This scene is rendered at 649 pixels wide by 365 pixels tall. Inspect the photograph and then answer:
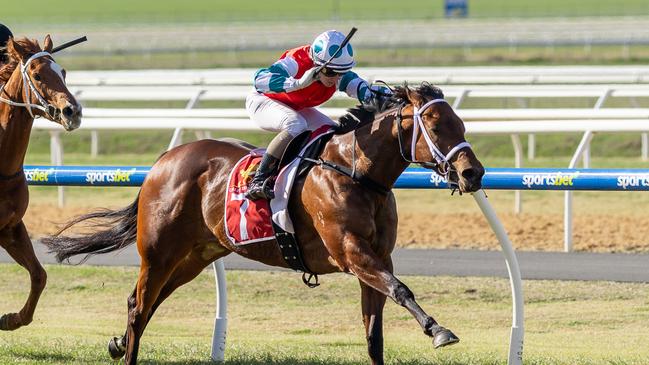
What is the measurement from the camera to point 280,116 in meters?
5.57

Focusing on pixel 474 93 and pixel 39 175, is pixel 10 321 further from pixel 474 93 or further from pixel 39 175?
pixel 474 93

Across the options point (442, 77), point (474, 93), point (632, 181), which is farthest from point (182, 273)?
point (442, 77)

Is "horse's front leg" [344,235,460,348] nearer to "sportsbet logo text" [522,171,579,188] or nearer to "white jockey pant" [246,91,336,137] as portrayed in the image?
"white jockey pant" [246,91,336,137]

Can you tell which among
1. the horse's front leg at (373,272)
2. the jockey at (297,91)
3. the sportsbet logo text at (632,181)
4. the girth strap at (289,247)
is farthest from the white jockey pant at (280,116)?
the sportsbet logo text at (632,181)

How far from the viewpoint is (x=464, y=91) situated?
36.8 ft

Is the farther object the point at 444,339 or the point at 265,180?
the point at 265,180

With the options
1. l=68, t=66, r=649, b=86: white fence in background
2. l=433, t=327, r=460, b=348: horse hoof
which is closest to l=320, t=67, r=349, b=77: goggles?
l=433, t=327, r=460, b=348: horse hoof

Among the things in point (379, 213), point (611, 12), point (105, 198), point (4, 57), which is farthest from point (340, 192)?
point (611, 12)

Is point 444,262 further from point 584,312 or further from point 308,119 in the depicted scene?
point 308,119

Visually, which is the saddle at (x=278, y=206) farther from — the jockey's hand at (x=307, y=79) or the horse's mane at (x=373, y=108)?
the jockey's hand at (x=307, y=79)

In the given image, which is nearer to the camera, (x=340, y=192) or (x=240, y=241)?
(x=340, y=192)

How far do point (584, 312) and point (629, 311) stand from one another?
0.90 feet

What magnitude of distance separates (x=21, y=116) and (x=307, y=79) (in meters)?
1.72

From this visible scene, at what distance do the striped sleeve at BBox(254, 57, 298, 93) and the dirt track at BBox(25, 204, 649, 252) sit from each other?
443cm
